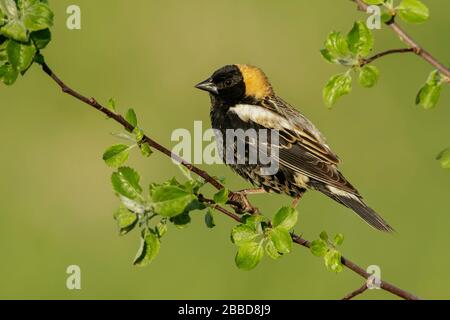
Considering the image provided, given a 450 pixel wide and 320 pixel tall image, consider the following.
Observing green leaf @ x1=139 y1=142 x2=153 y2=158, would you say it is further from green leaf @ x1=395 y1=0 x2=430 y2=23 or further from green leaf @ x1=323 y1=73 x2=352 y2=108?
green leaf @ x1=395 y1=0 x2=430 y2=23

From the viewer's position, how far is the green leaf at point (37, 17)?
1.93 m

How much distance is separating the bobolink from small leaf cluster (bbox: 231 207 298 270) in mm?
1240

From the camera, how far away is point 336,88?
6.57 ft

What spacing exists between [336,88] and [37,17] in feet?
2.10

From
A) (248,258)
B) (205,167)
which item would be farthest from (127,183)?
(205,167)

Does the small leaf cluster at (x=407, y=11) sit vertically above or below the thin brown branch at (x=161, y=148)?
above

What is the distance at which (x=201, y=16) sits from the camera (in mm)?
8672

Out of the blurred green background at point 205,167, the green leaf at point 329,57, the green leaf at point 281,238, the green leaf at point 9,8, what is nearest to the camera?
the green leaf at point 9,8

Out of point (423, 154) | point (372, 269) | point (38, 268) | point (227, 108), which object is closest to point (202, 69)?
point (423, 154)

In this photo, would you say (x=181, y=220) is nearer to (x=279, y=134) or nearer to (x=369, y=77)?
(x=369, y=77)

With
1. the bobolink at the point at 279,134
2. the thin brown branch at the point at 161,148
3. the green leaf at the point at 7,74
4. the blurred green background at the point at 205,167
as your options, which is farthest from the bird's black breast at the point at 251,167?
the blurred green background at the point at 205,167

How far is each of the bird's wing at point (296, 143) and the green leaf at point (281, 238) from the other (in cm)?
136

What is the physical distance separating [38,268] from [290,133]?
3048mm

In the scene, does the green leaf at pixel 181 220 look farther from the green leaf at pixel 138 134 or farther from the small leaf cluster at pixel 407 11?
the small leaf cluster at pixel 407 11
